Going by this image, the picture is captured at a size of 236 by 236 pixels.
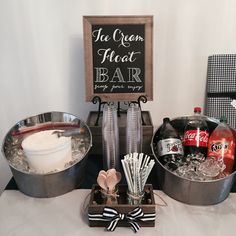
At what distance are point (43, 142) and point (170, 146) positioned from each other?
0.43 meters

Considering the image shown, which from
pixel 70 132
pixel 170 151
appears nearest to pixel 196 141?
pixel 170 151

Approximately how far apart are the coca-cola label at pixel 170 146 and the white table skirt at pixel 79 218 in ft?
0.47

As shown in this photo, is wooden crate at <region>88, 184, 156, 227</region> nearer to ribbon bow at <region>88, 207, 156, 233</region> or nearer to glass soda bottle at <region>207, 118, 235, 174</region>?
ribbon bow at <region>88, 207, 156, 233</region>

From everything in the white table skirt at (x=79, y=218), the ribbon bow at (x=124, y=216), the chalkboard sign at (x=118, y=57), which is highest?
the chalkboard sign at (x=118, y=57)

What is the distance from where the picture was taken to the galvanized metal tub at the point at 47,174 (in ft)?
2.78

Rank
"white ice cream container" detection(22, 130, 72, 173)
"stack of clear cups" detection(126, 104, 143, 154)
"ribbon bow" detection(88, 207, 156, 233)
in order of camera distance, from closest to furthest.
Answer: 1. "ribbon bow" detection(88, 207, 156, 233)
2. "white ice cream container" detection(22, 130, 72, 173)
3. "stack of clear cups" detection(126, 104, 143, 154)

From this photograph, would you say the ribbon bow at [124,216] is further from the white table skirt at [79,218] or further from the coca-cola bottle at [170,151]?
the coca-cola bottle at [170,151]

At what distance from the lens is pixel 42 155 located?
843 millimetres

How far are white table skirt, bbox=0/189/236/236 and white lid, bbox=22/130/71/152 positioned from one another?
0.18 m

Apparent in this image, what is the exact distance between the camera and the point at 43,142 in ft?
2.94

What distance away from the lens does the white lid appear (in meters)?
0.85

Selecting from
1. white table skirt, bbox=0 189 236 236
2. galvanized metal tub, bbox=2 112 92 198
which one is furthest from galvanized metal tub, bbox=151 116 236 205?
galvanized metal tub, bbox=2 112 92 198

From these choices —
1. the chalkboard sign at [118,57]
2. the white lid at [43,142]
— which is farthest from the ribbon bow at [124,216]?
the chalkboard sign at [118,57]

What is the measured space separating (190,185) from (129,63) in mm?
515
